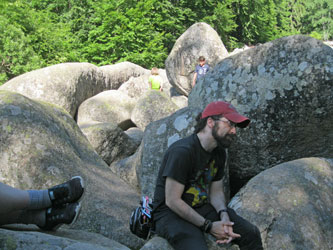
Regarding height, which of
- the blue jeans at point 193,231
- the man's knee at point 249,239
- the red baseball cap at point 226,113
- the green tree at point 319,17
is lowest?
the green tree at point 319,17

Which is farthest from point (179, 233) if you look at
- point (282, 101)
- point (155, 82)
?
point (155, 82)

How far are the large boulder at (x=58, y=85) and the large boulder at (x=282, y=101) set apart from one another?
5.34 metres

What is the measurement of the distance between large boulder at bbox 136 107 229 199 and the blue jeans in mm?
1855

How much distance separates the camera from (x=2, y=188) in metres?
2.63

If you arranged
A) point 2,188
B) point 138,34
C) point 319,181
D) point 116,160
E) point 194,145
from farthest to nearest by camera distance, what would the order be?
point 138,34 → point 116,160 → point 319,181 → point 194,145 → point 2,188

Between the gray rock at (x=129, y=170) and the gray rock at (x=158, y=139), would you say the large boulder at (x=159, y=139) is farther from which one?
the gray rock at (x=129, y=170)

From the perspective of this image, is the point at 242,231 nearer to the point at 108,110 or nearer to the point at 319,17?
the point at 108,110

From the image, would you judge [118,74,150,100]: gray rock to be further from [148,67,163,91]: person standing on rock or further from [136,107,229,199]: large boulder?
[136,107,229,199]: large boulder

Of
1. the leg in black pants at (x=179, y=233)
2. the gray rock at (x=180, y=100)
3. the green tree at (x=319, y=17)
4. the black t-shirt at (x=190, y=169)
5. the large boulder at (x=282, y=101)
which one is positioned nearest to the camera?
the leg in black pants at (x=179, y=233)

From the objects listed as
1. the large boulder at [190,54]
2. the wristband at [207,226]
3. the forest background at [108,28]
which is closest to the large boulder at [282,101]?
the wristband at [207,226]

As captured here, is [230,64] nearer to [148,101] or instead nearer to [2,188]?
[2,188]

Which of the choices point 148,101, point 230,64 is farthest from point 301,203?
point 148,101

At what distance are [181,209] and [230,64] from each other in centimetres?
322

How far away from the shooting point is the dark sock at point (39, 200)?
9.11 ft
